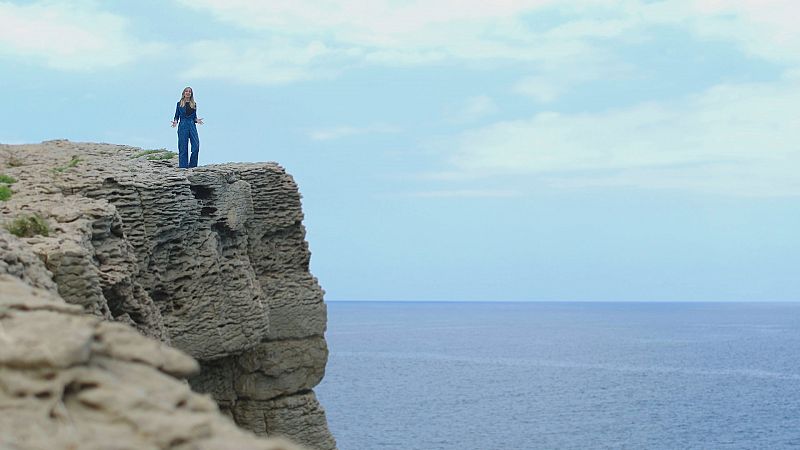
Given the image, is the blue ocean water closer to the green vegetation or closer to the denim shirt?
the denim shirt

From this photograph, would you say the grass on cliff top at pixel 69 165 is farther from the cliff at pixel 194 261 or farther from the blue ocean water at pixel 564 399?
the blue ocean water at pixel 564 399

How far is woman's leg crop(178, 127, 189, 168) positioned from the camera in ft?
85.5

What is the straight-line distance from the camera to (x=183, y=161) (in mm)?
26172

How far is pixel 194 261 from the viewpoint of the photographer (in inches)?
920

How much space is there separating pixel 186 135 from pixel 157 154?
6.44 feet

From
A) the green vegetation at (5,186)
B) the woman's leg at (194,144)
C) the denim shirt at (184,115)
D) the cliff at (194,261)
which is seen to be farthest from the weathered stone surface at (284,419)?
the green vegetation at (5,186)

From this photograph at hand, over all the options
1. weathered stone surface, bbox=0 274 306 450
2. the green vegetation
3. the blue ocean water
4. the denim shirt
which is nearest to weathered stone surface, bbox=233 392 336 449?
the denim shirt

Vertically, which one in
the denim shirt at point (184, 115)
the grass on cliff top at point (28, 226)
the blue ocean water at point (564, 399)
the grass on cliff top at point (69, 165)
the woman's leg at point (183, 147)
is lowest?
the blue ocean water at point (564, 399)

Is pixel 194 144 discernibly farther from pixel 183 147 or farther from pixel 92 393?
pixel 92 393

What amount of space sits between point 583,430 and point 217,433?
76.3 m

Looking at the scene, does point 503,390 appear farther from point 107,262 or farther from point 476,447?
point 107,262

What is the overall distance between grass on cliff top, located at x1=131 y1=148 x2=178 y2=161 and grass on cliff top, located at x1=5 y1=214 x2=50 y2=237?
8.85 meters

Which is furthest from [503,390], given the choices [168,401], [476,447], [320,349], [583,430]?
[168,401]

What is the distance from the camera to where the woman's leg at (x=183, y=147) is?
85.5ft
